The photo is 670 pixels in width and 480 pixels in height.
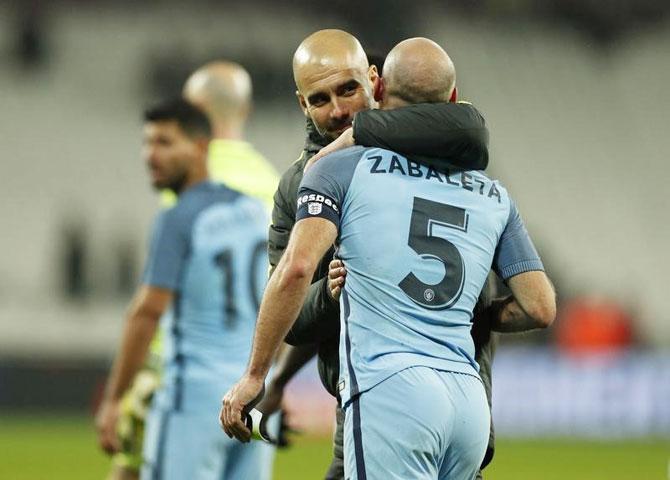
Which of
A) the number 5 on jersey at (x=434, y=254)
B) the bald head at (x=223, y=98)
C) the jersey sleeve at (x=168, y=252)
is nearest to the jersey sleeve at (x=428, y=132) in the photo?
the number 5 on jersey at (x=434, y=254)

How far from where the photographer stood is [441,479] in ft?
12.0

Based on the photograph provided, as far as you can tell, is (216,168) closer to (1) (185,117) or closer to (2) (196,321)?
(1) (185,117)

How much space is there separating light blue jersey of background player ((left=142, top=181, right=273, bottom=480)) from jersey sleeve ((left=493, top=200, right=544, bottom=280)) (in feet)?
6.67

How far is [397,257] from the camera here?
3576mm

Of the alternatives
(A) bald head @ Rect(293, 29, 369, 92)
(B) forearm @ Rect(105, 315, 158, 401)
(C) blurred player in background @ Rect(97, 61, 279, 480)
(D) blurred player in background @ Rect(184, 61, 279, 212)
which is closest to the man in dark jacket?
(A) bald head @ Rect(293, 29, 369, 92)

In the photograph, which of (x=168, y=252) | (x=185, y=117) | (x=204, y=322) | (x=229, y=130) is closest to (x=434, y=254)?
(x=168, y=252)

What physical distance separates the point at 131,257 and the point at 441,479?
14706 millimetres

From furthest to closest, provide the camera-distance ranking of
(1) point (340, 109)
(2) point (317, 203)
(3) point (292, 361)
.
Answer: (3) point (292, 361)
(1) point (340, 109)
(2) point (317, 203)

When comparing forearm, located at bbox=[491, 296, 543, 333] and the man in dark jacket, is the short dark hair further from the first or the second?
forearm, located at bbox=[491, 296, 543, 333]

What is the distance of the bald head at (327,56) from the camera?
4.07 meters

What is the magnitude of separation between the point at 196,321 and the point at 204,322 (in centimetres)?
4

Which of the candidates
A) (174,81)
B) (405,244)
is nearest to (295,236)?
(405,244)

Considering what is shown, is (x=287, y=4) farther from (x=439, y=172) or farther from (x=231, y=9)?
(x=439, y=172)

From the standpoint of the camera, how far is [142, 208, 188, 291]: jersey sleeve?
5500 mm
